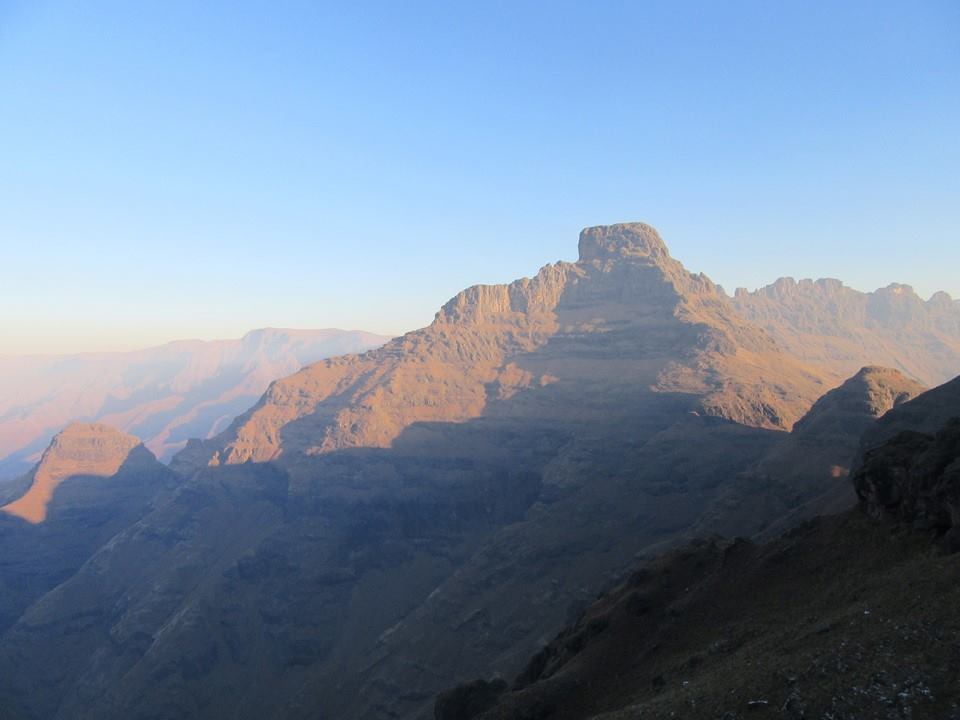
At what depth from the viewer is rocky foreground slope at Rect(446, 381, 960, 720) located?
28.8 m

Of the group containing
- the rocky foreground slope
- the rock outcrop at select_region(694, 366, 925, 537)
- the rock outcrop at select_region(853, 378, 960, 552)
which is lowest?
the rock outcrop at select_region(694, 366, 925, 537)

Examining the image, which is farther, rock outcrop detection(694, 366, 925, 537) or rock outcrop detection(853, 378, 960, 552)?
rock outcrop detection(694, 366, 925, 537)

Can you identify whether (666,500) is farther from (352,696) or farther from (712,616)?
(712,616)

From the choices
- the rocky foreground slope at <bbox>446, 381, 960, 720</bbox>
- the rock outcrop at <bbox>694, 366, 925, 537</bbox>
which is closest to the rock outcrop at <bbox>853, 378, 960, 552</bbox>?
the rocky foreground slope at <bbox>446, 381, 960, 720</bbox>

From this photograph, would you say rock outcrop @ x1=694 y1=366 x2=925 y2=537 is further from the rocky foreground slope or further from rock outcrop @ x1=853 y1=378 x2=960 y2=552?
the rocky foreground slope

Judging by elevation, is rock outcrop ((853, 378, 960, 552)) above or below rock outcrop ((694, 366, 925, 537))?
above

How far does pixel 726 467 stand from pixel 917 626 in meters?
149

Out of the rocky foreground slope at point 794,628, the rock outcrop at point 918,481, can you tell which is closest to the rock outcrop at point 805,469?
the rock outcrop at point 918,481

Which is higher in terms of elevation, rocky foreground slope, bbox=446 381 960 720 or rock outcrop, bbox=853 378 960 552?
rock outcrop, bbox=853 378 960 552

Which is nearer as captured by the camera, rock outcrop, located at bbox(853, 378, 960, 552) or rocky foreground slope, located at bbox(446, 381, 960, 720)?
rocky foreground slope, located at bbox(446, 381, 960, 720)

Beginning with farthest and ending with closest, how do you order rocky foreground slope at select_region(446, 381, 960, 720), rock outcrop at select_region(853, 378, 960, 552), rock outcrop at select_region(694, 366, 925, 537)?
rock outcrop at select_region(694, 366, 925, 537) < rock outcrop at select_region(853, 378, 960, 552) < rocky foreground slope at select_region(446, 381, 960, 720)

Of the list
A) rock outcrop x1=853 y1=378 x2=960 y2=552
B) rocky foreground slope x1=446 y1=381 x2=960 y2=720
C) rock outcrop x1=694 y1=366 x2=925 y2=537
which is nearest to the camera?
rocky foreground slope x1=446 y1=381 x2=960 y2=720

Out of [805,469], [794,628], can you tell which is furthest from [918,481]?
[805,469]

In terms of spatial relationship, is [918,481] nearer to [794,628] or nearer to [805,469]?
[794,628]
